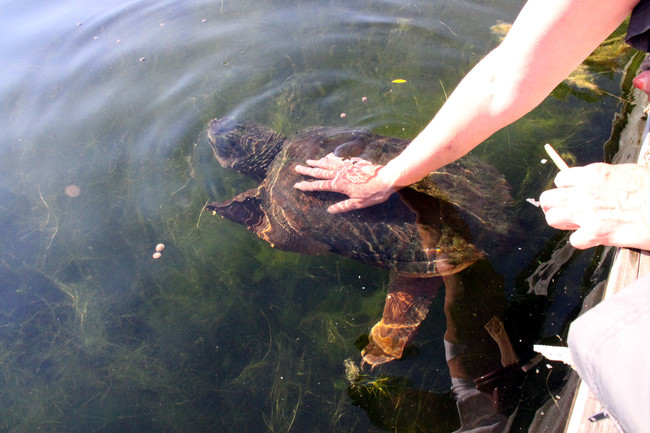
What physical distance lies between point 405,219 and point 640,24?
1.58 metres

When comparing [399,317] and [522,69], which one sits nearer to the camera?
[522,69]

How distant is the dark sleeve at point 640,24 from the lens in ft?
5.01

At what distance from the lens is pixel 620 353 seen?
36.9 inches

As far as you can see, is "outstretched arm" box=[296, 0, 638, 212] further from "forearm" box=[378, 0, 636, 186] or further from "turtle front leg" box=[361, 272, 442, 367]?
"turtle front leg" box=[361, 272, 442, 367]

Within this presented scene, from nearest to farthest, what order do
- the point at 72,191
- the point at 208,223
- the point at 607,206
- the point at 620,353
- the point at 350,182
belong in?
the point at 620,353 < the point at 607,206 < the point at 350,182 < the point at 208,223 < the point at 72,191

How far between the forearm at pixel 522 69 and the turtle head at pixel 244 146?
6.75 feet

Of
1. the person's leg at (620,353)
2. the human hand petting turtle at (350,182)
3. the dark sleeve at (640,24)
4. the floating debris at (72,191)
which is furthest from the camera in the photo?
the floating debris at (72,191)

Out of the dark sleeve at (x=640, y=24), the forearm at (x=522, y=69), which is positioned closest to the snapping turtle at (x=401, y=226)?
the forearm at (x=522, y=69)

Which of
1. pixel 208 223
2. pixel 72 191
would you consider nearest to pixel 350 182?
pixel 208 223

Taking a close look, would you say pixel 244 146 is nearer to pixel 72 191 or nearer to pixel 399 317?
pixel 72 191

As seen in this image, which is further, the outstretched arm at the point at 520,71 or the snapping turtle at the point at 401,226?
the snapping turtle at the point at 401,226

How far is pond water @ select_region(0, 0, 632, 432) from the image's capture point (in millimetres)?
2633

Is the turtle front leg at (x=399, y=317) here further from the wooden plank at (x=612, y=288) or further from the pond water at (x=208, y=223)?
the wooden plank at (x=612, y=288)

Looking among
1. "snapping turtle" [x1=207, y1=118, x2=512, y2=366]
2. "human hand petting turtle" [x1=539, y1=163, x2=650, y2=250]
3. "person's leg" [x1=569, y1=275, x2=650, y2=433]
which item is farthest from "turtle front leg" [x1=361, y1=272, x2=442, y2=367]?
"person's leg" [x1=569, y1=275, x2=650, y2=433]
